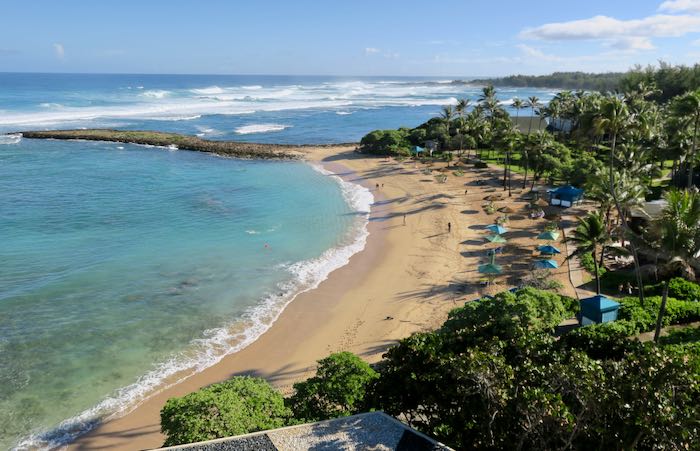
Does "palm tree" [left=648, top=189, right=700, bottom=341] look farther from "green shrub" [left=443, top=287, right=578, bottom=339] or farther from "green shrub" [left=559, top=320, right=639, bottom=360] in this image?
"green shrub" [left=443, top=287, right=578, bottom=339]

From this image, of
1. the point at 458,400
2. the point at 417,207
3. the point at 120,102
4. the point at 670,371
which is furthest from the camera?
the point at 120,102

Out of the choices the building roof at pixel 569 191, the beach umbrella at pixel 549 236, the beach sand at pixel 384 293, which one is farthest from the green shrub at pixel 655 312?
the building roof at pixel 569 191

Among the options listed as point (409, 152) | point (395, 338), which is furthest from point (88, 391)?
point (409, 152)

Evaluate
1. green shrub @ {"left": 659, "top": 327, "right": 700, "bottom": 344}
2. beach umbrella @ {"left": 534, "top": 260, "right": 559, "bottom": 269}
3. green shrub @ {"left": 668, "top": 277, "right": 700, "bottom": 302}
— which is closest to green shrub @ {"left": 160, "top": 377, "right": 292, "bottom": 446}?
green shrub @ {"left": 659, "top": 327, "right": 700, "bottom": 344}

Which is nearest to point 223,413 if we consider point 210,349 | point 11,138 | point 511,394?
point 511,394

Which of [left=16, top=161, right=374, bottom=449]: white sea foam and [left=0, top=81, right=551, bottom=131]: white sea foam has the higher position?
[left=0, top=81, right=551, bottom=131]: white sea foam

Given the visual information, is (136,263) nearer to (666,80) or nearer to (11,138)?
(11,138)

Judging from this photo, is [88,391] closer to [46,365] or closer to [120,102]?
[46,365]
